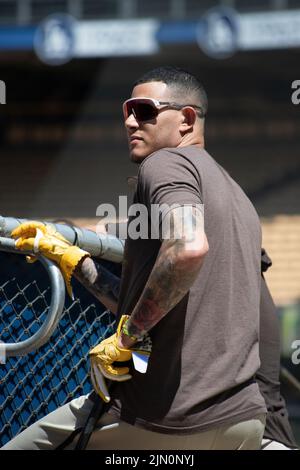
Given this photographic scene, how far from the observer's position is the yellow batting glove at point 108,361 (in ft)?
7.30

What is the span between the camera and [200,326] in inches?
86.6

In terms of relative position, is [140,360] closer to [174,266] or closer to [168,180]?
[174,266]

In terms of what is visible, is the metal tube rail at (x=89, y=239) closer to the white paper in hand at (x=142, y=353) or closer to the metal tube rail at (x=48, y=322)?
the metal tube rail at (x=48, y=322)

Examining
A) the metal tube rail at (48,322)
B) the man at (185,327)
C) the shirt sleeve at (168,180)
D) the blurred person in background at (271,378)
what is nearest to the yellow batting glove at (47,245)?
the metal tube rail at (48,322)

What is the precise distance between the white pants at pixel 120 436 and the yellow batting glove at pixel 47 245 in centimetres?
38

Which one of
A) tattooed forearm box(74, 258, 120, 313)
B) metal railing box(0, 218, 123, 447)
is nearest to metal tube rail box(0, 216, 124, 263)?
metal railing box(0, 218, 123, 447)

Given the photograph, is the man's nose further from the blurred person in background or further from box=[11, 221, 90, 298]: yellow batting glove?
the blurred person in background

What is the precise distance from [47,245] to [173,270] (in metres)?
0.49

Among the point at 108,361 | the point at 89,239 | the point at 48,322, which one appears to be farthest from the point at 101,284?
the point at 108,361

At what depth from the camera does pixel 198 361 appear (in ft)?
7.18

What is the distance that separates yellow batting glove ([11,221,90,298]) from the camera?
242 centimetres

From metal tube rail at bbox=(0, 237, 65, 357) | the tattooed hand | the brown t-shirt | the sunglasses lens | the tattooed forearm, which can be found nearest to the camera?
the tattooed hand

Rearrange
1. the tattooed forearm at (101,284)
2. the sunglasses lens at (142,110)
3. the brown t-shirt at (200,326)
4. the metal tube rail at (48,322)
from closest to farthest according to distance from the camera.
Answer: the brown t-shirt at (200,326), the metal tube rail at (48,322), the sunglasses lens at (142,110), the tattooed forearm at (101,284)

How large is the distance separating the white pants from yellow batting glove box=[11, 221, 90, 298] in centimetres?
38
